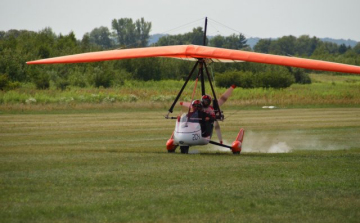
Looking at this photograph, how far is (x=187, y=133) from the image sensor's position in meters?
15.7

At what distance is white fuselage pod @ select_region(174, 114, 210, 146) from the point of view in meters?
15.7

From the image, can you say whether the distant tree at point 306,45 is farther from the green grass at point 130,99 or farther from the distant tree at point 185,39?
the green grass at point 130,99

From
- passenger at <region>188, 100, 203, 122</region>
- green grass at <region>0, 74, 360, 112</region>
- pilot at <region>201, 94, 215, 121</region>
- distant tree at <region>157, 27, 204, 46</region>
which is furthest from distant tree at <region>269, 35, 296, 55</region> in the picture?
passenger at <region>188, 100, 203, 122</region>

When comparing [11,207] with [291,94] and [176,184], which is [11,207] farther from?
[291,94]

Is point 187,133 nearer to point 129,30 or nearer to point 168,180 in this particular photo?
point 168,180

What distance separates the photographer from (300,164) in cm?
1405

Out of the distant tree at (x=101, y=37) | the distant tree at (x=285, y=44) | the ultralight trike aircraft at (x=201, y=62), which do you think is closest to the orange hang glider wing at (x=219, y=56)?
the ultralight trike aircraft at (x=201, y=62)

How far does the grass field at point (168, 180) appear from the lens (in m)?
8.79

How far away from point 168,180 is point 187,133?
14.4ft

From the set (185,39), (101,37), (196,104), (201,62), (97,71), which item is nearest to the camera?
(196,104)

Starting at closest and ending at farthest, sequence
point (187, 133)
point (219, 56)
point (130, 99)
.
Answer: point (187, 133) < point (219, 56) < point (130, 99)

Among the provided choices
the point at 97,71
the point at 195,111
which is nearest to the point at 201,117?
the point at 195,111

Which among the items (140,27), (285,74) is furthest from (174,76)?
(140,27)

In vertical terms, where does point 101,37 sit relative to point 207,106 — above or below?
above
